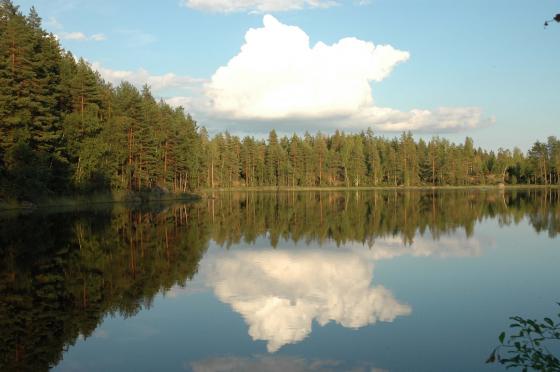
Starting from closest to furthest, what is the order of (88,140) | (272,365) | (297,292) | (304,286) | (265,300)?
(272,365) → (265,300) → (297,292) → (304,286) → (88,140)

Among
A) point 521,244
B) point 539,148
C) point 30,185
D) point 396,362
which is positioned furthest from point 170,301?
point 539,148

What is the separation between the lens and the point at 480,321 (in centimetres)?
1088

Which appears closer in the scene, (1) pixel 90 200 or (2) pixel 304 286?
(2) pixel 304 286

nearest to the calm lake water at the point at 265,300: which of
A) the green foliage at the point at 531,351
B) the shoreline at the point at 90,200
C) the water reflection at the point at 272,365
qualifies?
the water reflection at the point at 272,365

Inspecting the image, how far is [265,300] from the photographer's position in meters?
12.8

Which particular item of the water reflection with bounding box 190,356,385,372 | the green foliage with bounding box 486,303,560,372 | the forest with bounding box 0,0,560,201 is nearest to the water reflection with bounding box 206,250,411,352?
the water reflection with bounding box 190,356,385,372

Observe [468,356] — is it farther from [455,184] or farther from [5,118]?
[455,184]

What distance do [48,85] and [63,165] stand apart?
25.8 ft

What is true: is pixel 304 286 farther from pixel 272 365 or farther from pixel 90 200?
pixel 90 200

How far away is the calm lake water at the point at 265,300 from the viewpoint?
8.73 metres

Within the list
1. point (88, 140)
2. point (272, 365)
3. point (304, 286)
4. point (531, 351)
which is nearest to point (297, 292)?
point (304, 286)

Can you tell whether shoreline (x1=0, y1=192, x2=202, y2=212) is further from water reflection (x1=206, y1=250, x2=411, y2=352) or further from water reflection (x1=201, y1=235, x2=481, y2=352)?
water reflection (x1=206, y1=250, x2=411, y2=352)

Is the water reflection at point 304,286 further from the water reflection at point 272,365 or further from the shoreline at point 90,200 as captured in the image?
the shoreline at point 90,200

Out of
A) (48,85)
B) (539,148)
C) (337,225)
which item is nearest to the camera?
(337,225)
